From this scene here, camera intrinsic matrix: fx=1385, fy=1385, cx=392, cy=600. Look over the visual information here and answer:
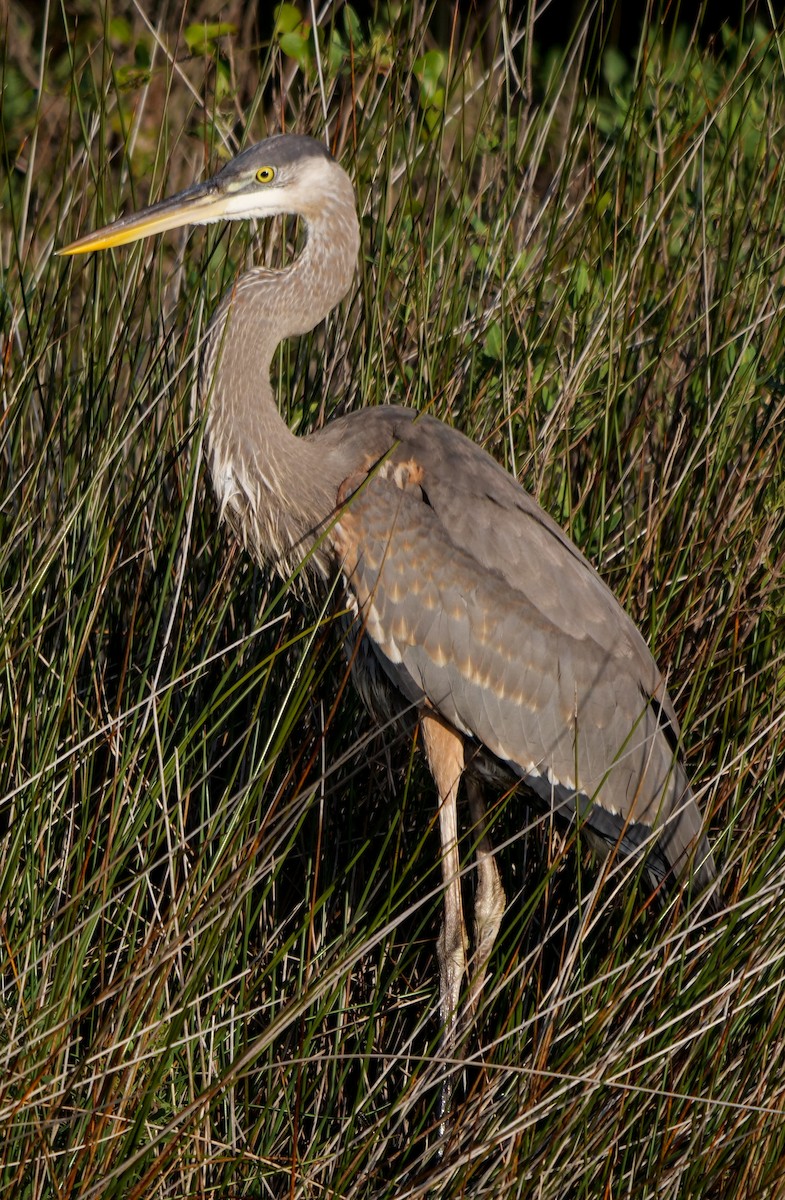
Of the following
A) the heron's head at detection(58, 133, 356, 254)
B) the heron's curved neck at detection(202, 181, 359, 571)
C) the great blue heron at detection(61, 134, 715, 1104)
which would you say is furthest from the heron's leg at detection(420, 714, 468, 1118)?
the heron's head at detection(58, 133, 356, 254)

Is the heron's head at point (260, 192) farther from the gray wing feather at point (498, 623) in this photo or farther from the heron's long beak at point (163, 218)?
the gray wing feather at point (498, 623)

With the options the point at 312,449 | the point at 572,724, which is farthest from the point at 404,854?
the point at 312,449

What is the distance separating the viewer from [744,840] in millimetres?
2721

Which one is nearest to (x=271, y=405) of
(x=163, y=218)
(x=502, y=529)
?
(x=163, y=218)

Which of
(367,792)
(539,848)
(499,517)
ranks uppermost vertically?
(499,517)

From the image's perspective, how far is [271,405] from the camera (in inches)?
114

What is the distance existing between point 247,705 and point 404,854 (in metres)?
0.50

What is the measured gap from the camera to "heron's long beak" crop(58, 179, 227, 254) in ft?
8.83

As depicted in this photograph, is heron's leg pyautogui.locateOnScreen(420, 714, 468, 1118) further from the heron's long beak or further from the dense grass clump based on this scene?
the heron's long beak

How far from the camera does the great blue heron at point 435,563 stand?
9.42ft

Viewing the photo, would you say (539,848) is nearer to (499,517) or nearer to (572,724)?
(572,724)

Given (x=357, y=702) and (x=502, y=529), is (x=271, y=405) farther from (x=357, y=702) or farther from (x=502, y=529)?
(x=357, y=702)

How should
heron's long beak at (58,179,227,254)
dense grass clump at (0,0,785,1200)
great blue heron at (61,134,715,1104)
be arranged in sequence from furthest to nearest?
great blue heron at (61,134,715,1104) → heron's long beak at (58,179,227,254) → dense grass clump at (0,0,785,1200)

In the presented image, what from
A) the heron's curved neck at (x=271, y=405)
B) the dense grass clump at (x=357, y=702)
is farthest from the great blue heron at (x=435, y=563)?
the dense grass clump at (x=357, y=702)
